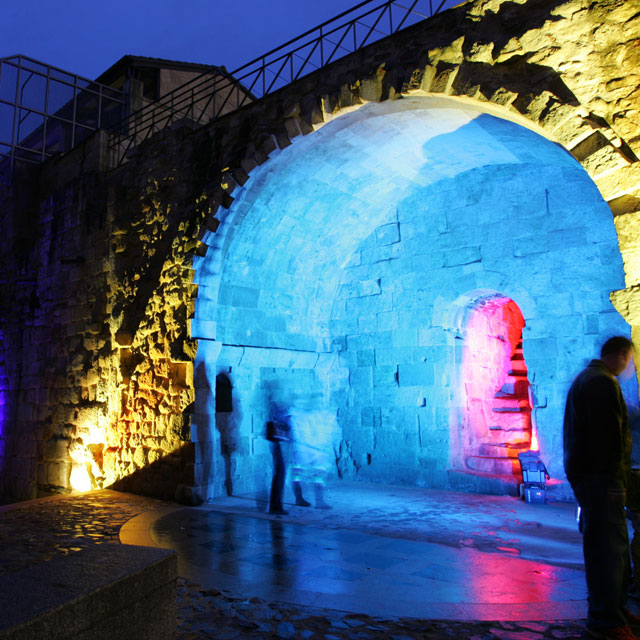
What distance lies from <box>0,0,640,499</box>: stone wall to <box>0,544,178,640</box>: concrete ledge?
313 cm

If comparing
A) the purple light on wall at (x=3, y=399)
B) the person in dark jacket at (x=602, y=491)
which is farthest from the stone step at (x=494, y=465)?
the purple light on wall at (x=3, y=399)

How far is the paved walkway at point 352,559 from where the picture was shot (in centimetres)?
281

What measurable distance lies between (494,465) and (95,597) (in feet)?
19.2

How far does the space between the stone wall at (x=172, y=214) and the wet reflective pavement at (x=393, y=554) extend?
67.5 inches

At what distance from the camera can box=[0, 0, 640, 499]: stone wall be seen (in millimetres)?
3957

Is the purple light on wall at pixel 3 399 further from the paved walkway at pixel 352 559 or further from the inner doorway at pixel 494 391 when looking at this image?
the inner doorway at pixel 494 391

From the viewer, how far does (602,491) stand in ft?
8.54

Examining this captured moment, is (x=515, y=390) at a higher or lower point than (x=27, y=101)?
lower

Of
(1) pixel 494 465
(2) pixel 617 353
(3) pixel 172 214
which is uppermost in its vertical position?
(3) pixel 172 214

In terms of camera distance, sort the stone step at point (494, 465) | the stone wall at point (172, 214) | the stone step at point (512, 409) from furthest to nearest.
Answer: the stone step at point (512, 409), the stone step at point (494, 465), the stone wall at point (172, 214)

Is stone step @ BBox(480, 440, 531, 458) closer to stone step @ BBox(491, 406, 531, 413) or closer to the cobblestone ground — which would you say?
stone step @ BBox(491, 406, 531, 413)

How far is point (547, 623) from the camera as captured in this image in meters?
2.76

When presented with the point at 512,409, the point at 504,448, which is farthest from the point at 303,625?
the point at 512,409

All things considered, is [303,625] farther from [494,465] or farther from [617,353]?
[494,465]
